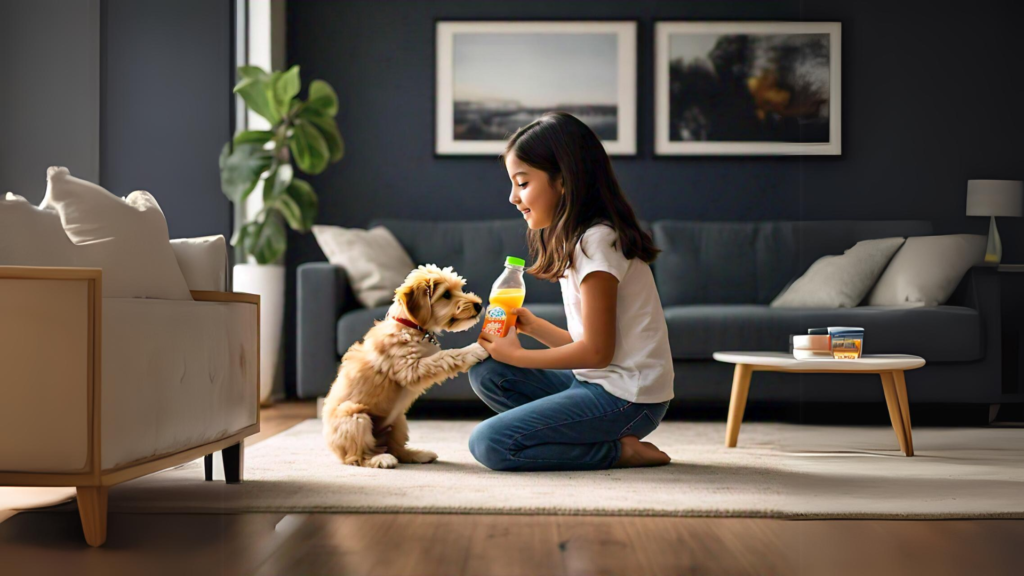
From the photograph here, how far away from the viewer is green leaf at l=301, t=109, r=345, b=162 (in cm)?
399

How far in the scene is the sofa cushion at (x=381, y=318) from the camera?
125 inches

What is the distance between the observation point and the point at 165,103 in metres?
2.51

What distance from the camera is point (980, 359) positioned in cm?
152

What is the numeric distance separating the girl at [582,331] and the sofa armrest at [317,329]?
1360 mm

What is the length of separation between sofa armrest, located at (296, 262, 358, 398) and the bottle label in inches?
54.4

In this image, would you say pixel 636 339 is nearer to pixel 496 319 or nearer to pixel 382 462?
pixel 496 319

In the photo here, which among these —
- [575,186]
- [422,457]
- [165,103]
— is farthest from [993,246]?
[165,103]

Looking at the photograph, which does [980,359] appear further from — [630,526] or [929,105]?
[630,526]

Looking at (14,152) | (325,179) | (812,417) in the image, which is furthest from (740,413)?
(325,179)

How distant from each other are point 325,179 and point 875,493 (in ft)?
10.9

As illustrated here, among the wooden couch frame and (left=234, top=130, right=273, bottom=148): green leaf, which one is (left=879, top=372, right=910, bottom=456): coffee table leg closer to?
the wooden couch frame

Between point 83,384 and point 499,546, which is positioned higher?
point 83,384

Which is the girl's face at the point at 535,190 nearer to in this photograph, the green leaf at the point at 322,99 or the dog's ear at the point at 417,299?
the dog's ear at the point at 417,299

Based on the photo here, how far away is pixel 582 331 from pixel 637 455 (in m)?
0.34
